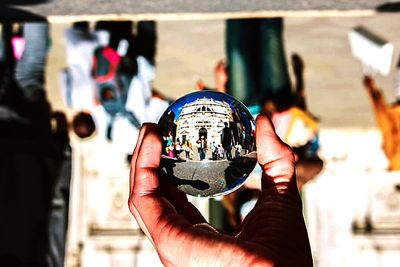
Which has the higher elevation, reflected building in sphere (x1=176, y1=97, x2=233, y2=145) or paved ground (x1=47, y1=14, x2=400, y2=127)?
paved ground (x1=47, y1=14, x2=400, y2=127)

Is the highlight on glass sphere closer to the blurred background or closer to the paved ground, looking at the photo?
the blurred background

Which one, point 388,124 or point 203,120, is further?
point 388,124

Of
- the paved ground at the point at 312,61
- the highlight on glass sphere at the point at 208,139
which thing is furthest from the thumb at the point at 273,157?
the paved ground at the point at 312,61

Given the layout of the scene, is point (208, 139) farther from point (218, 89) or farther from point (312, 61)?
point (312, 61)

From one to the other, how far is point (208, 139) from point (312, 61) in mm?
3223

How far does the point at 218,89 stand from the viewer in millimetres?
4789

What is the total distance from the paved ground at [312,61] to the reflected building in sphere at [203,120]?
2.97 m

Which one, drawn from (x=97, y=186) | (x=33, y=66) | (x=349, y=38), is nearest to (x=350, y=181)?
(x=349, y=38)

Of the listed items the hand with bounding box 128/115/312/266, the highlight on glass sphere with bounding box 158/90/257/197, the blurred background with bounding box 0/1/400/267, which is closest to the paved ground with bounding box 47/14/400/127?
the blurred background with bounding box 0/1/400/267

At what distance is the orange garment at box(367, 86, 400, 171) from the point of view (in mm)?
4812

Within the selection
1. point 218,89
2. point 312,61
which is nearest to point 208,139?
point 218,89

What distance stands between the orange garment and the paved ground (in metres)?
0.05

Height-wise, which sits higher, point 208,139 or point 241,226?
point 208,139

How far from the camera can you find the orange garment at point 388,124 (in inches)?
189
